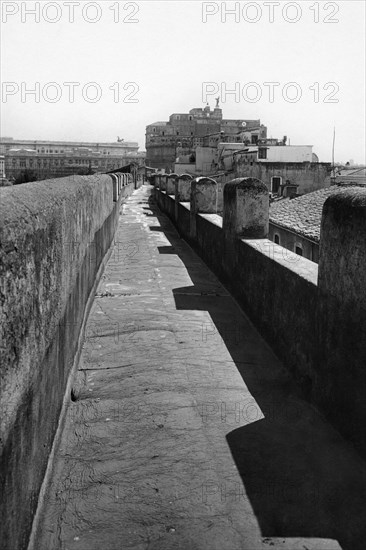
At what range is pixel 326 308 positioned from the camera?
12.7 feet

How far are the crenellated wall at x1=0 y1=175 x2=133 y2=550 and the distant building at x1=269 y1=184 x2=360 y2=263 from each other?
12269 mm

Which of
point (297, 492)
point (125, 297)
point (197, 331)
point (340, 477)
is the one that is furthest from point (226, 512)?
point (125, 297)

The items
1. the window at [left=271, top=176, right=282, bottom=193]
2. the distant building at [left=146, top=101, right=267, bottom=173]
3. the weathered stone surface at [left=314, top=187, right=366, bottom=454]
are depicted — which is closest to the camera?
the weathered stone surface at [left=314, top=187, right=366, bottom=454]

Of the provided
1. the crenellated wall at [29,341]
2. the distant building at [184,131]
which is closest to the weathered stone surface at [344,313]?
the crenellated wall at [29,341]

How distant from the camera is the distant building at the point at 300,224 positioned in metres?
16.0

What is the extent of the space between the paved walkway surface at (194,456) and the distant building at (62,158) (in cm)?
9055

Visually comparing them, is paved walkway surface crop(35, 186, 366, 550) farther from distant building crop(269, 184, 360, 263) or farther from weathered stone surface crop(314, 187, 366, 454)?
distant building crop(269, 184, 360, 263)

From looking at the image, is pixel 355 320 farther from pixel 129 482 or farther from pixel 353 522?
pixel 129 482

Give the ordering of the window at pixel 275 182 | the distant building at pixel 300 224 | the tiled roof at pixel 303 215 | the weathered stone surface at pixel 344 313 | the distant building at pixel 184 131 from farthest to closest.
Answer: the distant building at pixel 184 131 < the window at pixel 275 182 < the tiled roof at pixel 303 215 < the distant building at pixel 300 224 < the weathered stone surface at pixel 344 313

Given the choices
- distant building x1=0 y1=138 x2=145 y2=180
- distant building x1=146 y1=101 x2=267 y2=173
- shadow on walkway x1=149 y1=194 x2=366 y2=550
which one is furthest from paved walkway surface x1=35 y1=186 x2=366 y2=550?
distant building x1=0 y1=138 x2=145 y2=180

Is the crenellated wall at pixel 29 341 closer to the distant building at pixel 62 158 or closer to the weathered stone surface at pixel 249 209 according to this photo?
the weathered stone surface at pixel 249 209

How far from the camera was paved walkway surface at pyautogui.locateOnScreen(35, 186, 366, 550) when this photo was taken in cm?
269

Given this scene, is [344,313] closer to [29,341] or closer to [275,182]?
[29,341]

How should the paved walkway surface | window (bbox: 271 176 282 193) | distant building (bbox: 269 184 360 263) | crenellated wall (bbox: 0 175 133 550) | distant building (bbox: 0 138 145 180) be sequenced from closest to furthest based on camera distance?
crenellated wall (bbox: 0 175 133 550) < the paved walkway surface < distant building (bbox: 269 184 360 263) < window (bbox: 271 176 282 193) < distant building (bbox: 0 138 145 180)
